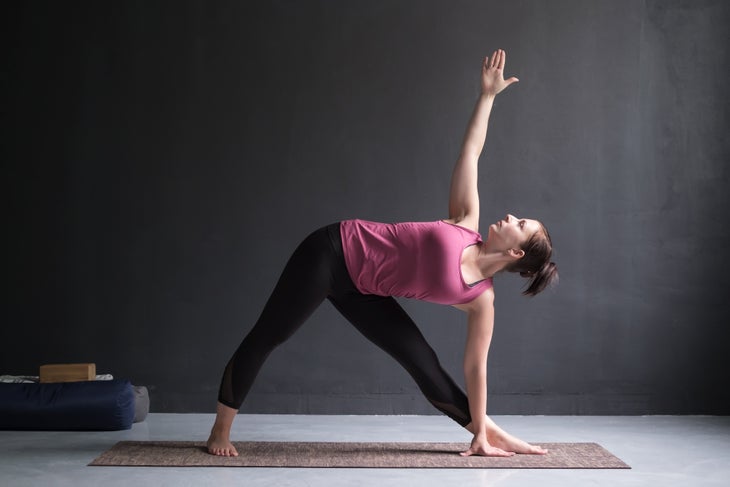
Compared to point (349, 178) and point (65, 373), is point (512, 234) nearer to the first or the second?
point (349, 178)

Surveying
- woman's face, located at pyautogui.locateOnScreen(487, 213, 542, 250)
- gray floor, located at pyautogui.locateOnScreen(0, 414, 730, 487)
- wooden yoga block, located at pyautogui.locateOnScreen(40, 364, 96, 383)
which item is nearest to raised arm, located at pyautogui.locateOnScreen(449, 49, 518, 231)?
woman's face, located at pyautogui.locateOnScreen(487, 213, 542, 250)

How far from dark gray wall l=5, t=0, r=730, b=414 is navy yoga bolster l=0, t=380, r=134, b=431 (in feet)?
2.07

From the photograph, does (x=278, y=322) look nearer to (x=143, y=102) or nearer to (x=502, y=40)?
(x=143, y=102)

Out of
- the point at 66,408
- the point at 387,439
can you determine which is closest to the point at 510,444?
the point at 387,439

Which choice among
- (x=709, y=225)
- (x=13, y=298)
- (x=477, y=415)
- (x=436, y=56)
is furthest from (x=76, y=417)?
(x=709, y=225)

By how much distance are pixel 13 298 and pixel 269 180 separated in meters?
1.53

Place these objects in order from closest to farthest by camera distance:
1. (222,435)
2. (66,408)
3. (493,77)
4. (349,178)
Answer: (222,435)
(493,77)
(66,408)
(349,178)

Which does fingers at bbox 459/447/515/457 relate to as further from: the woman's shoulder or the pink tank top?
the woman's shoulder

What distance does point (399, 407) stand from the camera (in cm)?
474

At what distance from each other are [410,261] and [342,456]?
81cm

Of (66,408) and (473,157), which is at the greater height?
(473,157)

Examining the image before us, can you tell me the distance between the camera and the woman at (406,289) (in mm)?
3350

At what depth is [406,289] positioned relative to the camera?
3.37 metres

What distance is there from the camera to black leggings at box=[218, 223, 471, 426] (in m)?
3.36
